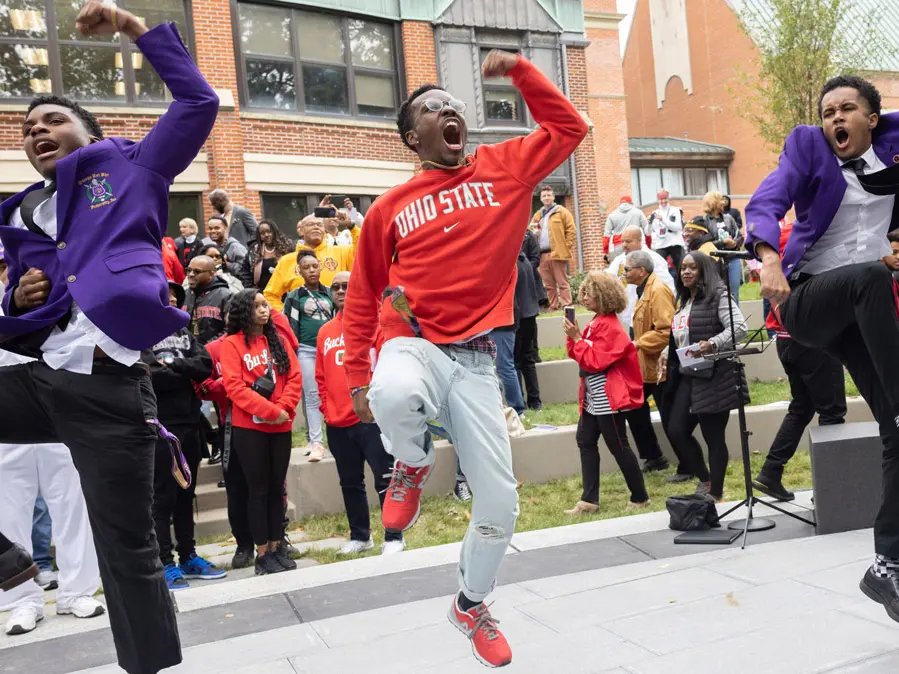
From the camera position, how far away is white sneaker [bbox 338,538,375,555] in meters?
6.65

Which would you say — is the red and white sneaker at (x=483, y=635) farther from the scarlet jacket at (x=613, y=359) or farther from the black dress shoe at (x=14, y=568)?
the scarlet jacket at (x=613, y=359)

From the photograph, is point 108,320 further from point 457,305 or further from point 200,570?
point 200,570

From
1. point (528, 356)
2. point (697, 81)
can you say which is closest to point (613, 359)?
point (528, 356)

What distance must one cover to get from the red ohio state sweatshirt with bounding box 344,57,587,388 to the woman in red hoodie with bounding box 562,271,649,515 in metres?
3.58

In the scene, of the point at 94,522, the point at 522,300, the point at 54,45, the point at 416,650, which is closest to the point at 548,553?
the point at 416,650

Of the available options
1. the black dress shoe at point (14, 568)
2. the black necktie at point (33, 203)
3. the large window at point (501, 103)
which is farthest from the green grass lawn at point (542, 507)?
the large window at point (501, 103)

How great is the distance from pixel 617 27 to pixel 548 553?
75.7 ft

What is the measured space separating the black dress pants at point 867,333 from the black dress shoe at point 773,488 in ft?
9.63

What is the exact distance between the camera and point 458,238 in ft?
11.4

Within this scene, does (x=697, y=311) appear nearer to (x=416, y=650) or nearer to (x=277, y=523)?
(x=277, y=523)

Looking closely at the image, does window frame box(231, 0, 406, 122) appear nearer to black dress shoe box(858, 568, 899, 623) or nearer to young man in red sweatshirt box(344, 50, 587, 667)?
young man in red sweatshirt box(344, 50, 587, 667)

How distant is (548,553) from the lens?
214 inches

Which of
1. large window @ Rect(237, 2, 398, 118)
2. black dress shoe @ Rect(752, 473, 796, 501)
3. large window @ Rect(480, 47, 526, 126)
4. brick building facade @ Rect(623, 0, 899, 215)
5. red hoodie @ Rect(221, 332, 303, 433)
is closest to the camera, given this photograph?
red hoodie @ Rect(221, 332, 303, 433)

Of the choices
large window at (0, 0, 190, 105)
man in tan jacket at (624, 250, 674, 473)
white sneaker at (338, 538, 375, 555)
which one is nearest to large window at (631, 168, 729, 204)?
large window at (0, 0, 190, 105)
